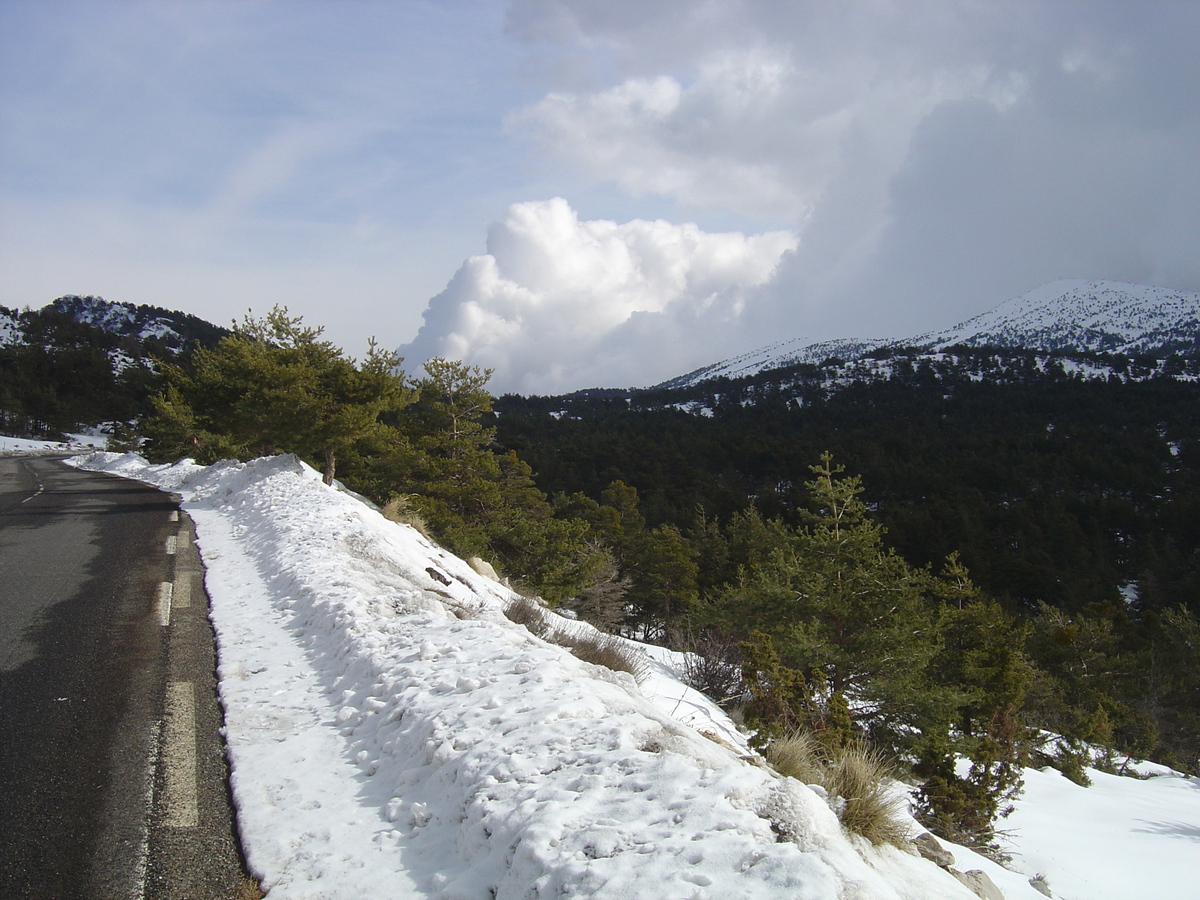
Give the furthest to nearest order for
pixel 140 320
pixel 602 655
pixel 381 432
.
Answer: pixel 140 320, pixel 381 432, pixel 602 655

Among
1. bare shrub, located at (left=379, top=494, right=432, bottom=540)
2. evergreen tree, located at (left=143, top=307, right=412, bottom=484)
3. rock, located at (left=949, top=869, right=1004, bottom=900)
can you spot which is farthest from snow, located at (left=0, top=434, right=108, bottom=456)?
rock, located at (left=949, top=869, right=1004, bottom=900)

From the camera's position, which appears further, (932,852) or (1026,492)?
(1026,492)

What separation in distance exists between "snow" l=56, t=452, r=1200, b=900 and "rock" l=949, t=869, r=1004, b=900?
2.21 feet

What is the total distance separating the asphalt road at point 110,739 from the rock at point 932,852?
13.3 ft

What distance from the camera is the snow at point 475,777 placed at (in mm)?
2875

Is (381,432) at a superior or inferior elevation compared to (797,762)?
superior

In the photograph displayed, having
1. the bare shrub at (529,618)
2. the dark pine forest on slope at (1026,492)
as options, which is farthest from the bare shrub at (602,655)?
the dark pine forest on slope at (1026,492)

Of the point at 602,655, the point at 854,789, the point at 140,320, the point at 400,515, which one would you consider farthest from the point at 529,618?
the point at 140,320

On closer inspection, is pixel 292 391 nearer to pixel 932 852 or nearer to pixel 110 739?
pixel 110 739

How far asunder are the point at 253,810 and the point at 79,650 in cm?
335

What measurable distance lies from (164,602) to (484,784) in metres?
5.43

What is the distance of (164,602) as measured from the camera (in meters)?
7.00

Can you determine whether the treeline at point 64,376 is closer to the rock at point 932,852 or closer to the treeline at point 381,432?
the treeline at point 381,432

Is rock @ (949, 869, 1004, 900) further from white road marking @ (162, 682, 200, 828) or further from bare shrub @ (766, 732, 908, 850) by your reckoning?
white road marking @ (162, 682, 200, 828)
